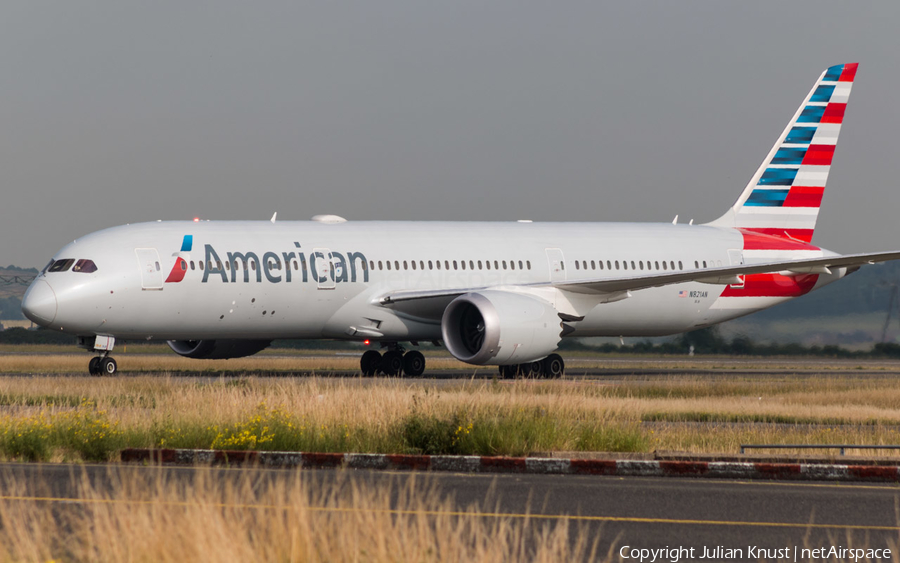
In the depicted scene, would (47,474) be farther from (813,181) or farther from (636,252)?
(813,181)

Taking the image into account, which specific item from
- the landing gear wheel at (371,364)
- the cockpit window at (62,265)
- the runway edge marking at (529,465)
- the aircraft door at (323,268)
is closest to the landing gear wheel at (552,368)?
the landing gear wheel at (371,364)

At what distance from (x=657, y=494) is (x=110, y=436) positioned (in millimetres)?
7086

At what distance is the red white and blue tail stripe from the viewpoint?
36625mm

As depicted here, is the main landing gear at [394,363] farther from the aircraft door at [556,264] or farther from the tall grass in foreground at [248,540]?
the tall grass in foreground at [248,540]

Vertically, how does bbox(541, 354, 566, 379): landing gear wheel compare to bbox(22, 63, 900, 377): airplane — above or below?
below

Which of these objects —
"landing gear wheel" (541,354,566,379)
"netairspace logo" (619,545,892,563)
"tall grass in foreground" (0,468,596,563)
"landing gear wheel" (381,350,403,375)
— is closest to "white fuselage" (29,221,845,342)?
"landing gear wheel" (381,350,403,375)

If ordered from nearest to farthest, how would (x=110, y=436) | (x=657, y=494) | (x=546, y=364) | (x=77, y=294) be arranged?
(x=657, y=494), (x=110, y=436), (x=77, y=294), (x=546, y=364)

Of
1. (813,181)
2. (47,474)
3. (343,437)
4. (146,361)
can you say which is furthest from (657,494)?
(146,361)

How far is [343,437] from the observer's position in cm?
1505

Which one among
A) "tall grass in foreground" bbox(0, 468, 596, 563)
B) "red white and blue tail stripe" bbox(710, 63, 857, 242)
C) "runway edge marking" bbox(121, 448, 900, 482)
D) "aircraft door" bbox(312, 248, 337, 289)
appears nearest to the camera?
"tall grass in foreground" bbox(0, 468, 596, 563)

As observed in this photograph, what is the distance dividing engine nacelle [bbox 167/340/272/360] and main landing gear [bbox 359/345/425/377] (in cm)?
275

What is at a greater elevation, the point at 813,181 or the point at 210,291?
the point at 813,181

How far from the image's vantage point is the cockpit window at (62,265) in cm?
2725

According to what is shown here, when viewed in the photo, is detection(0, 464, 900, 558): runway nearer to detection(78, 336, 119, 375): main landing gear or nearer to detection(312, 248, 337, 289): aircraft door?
detection(78, 336, 119, 375): main landing gear
